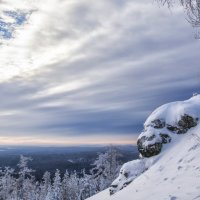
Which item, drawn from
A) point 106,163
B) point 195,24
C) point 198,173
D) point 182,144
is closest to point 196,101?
point 182,144

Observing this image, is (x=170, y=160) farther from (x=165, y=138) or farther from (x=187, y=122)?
(x=187, y=122)

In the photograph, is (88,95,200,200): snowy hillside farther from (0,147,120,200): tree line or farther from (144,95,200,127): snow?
(0,147,120,200): tree line

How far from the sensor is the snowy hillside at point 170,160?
633 inches

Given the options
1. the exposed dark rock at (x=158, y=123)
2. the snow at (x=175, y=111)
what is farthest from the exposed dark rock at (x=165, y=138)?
the snow at (x=175, y=111)

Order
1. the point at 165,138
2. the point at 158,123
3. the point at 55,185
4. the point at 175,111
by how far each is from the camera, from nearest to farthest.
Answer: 1. the point at 165,138
2. the point at 158,123
3. the point at 175,111
4. the point at 55,185

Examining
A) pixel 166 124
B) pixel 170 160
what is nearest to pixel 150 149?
pixel 166 124

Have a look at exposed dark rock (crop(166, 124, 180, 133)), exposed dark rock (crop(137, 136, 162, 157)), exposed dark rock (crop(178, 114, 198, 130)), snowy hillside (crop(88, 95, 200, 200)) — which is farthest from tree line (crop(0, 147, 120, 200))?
exposed dark rock (crop(178, 114, 198, 130))

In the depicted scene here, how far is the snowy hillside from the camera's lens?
16078mm

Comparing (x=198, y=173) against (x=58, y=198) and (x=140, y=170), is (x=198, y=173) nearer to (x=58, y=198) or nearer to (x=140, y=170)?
(x=140, y=170)

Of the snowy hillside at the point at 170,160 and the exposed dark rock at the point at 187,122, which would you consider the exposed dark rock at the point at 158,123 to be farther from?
the exposed dark rock at the point at 187,122

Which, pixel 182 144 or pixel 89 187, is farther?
pixel 89 187

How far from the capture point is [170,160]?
2345cm

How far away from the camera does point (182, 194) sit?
1418cm

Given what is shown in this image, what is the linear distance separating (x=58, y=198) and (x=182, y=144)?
69.7 metres
